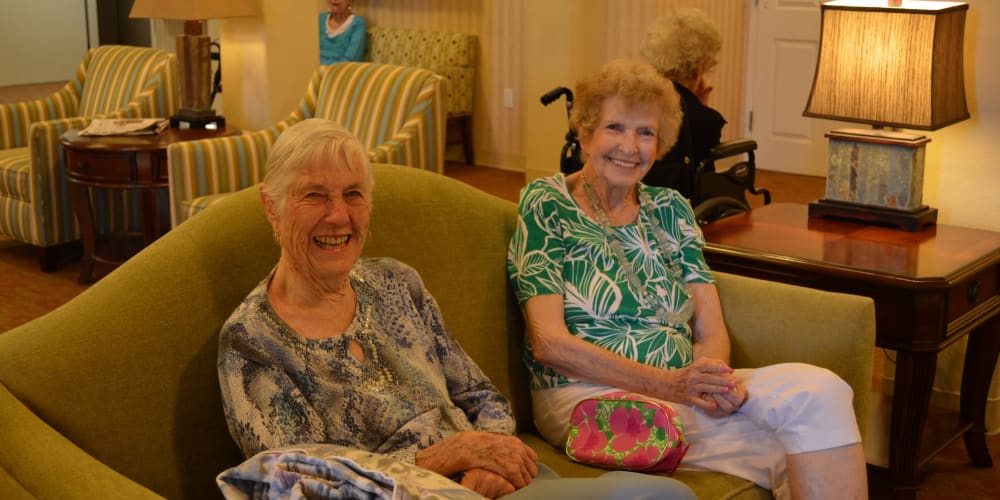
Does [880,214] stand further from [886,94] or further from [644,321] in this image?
[644,321]

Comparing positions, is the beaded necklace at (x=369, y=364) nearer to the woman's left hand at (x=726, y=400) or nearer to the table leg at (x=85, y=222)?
the woman's left hand at (x=726, y=400)

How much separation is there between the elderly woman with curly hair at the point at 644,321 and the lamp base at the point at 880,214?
0.76m

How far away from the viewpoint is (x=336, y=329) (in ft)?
6.55

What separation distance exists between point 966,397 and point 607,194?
1355mm

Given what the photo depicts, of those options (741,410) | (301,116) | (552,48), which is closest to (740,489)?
(741,410)

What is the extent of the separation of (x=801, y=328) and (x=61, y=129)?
388 cm

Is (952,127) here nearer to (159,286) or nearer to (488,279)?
(488,279)

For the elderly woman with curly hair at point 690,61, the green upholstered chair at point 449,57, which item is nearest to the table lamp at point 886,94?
the elderly woman with curly hair at point 690,61

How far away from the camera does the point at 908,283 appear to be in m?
2.70

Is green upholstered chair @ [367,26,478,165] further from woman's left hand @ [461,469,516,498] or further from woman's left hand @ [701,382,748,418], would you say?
woman's left hand @ [461,469,516,498]

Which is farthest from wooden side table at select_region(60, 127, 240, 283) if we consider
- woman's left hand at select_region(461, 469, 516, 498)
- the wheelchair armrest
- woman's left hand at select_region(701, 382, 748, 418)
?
woman's left hand at select_region(461, 469, 516, 498)

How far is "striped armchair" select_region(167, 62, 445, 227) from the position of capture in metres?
4.54

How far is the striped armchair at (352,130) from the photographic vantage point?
4543 mm

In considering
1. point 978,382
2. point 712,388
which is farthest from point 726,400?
point 978,382
